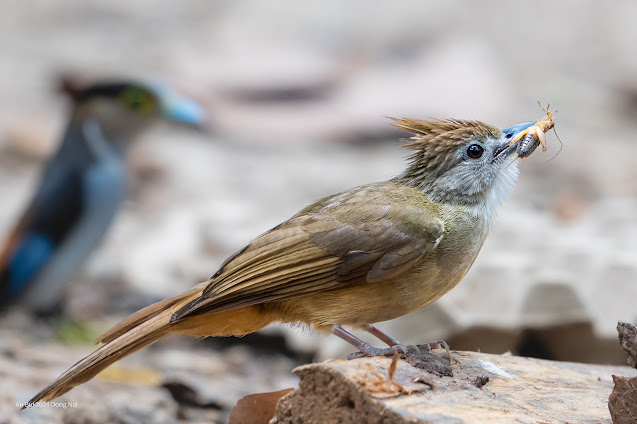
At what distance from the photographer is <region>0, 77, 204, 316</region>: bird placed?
5910mm

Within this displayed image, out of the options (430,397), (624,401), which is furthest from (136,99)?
(624,401)

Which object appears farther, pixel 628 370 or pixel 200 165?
pixel 200 165

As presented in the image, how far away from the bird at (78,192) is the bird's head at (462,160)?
117 inches

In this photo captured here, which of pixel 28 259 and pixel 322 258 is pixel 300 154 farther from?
pixel 322 258

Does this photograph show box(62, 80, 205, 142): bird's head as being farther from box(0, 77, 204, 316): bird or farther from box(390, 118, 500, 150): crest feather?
box(390, 118, 500, 150): crest feather

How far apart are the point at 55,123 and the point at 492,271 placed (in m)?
6.63

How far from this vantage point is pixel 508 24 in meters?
14.0

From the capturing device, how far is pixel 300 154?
9727 mm

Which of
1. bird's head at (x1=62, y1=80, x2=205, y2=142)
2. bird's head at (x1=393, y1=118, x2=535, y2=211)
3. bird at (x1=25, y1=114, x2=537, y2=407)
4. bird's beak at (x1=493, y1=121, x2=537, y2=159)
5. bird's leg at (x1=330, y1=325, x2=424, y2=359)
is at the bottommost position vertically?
bird's leg at (x1=330, y1=325, x2=424, y2=359)

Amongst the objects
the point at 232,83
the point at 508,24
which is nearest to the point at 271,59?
the point at 232,83

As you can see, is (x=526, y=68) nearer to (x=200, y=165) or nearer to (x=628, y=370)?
(x=200, y=165)

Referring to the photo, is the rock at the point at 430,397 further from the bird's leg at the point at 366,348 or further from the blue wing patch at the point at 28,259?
the blue wing patch at the point at 28,259

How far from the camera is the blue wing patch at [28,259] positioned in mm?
5887

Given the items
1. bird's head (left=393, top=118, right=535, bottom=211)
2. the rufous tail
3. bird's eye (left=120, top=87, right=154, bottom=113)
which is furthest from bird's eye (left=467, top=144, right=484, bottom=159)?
bird's eye (left=120, top=87, right=154, bottom=113)
